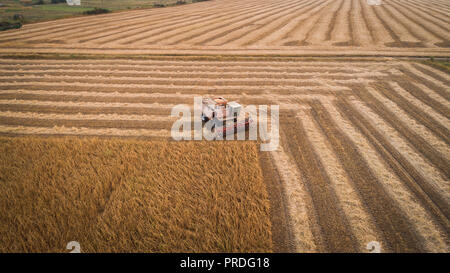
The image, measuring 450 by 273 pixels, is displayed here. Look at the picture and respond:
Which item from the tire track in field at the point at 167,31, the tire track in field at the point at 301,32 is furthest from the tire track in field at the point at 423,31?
the tire track in field at the point at 167,31

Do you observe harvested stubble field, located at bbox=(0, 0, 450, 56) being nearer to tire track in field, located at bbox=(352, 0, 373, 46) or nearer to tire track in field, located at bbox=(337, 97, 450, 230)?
tire track in field, located at bbox=(352, 0, 373, 46)

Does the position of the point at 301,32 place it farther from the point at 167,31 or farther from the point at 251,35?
the point at 167,31

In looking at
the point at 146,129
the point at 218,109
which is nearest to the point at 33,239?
the point at 146,129

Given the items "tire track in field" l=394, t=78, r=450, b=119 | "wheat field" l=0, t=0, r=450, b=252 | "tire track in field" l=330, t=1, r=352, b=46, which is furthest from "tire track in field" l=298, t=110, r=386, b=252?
"tire track in field" l=330, t=1, r=352, b=46

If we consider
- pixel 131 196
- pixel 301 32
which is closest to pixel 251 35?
pixel 301 32

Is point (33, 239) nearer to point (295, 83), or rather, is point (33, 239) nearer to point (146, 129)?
point (146, 129)

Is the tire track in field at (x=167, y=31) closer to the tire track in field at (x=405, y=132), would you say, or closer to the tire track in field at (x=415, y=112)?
the tire track in field at (x=405, y=132)
